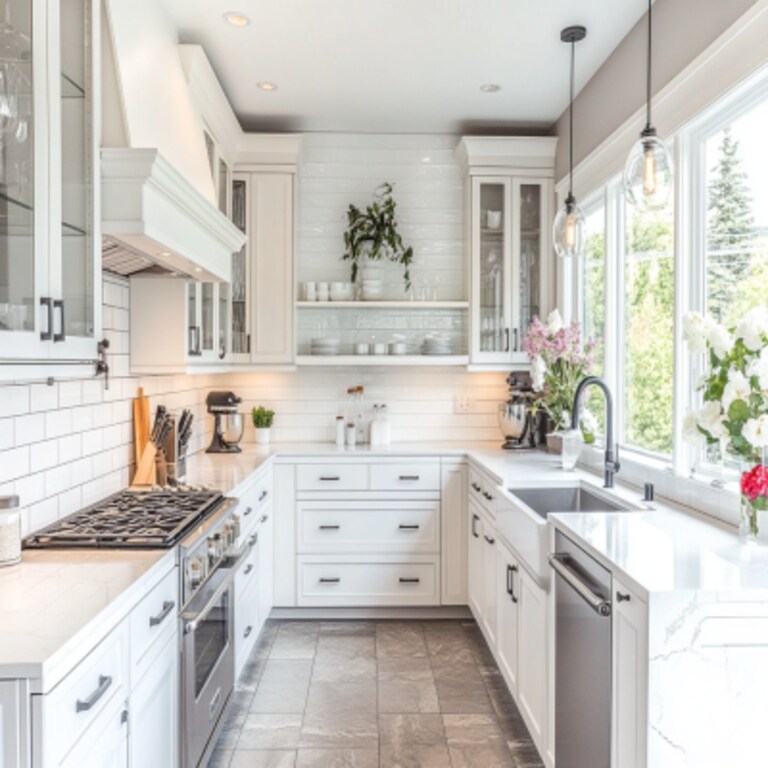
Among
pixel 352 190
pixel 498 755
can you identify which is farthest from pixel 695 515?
pixel 352 190

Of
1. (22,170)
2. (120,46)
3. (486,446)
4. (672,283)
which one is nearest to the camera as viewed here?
(22,170)

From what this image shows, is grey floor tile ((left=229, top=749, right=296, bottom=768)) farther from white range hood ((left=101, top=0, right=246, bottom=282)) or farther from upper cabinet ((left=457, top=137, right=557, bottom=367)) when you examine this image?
upper cabinet ((left=457, top=137, right=557, bottom=367))

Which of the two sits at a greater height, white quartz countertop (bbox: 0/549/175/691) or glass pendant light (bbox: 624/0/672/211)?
glass pendant light (bbox: 624/0/672/211)

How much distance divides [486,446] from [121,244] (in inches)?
106

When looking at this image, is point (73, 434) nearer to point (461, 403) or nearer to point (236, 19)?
point (236, 19)

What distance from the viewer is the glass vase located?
5.77 ft

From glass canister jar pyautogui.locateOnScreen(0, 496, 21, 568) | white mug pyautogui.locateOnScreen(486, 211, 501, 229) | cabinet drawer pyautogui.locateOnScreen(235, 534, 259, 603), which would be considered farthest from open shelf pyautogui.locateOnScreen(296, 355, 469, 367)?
glass canister jar pyautogui.locateOnScreen(0, 496, 21, 568)

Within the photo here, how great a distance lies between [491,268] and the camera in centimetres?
421

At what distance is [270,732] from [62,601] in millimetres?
1566

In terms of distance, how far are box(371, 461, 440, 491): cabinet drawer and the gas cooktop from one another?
1379mm

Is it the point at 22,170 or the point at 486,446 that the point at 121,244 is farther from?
A: the point at 486,446

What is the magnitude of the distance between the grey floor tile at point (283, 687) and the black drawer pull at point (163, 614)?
1.25 metres

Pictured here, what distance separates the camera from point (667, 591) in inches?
56.7

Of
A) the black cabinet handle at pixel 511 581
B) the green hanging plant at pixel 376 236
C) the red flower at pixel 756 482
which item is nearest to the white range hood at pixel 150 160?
the green hanging plant at pixel 376 236
